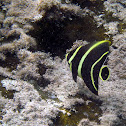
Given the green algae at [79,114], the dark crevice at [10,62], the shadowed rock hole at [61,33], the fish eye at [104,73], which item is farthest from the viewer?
the shadowed rock hole at [61,33]

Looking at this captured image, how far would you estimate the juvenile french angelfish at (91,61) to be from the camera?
1.72 m

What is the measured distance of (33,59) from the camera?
93.4 inches

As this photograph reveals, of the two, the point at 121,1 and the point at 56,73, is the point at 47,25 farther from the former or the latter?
the point at 121,1

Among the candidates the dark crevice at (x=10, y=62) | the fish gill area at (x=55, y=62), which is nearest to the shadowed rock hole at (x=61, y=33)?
the fish gill area at (x=55, y=62)

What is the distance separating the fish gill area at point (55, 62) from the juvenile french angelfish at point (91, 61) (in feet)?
1.14

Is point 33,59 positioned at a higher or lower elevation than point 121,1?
lower

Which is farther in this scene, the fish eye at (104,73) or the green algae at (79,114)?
the green algae at (79,114)

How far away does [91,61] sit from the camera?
5.77 feet

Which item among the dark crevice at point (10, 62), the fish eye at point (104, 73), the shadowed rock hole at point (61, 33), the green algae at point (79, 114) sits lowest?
the green algae at point (79, 114)

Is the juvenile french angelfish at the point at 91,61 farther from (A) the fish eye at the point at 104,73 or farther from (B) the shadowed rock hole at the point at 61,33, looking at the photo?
(B) the shadowed rock hole at the point at 61,33

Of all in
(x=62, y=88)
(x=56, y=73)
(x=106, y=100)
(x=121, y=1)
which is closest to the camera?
(x=106, y=100)

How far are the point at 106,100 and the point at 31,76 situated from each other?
1.22m

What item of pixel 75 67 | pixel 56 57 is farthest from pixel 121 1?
pixel 75 67

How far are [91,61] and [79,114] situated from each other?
0.75 metres
